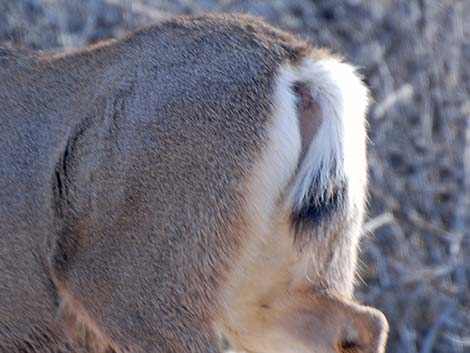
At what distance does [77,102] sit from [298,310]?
1.31 metres

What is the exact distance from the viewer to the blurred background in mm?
7664

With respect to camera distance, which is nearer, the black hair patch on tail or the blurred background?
the black hair patch on tail

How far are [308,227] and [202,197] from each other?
0.43m

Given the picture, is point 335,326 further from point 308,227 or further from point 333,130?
point 333,130

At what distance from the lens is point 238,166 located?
4719 millimetres

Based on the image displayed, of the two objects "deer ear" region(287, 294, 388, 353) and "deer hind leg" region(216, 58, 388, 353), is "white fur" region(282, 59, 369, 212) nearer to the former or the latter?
"deer hind leg" region(216, 58, 388, 353)

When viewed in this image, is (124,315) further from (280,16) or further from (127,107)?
(280,16)

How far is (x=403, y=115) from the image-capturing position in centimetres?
810

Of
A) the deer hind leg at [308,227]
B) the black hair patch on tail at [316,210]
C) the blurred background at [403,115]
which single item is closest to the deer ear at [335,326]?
the deer hind leg at [308,227]

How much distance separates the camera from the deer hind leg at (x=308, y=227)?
474cm

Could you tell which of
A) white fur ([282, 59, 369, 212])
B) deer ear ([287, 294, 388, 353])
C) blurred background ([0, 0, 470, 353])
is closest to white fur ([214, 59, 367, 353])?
white fur ([282, 59, 369, 212])

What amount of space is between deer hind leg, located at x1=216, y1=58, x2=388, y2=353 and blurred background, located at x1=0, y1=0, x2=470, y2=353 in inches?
93.9

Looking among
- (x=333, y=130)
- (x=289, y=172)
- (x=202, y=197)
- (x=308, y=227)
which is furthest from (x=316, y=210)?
(x=202, y=197)

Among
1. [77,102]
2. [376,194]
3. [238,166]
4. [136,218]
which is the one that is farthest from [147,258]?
[376,194]
